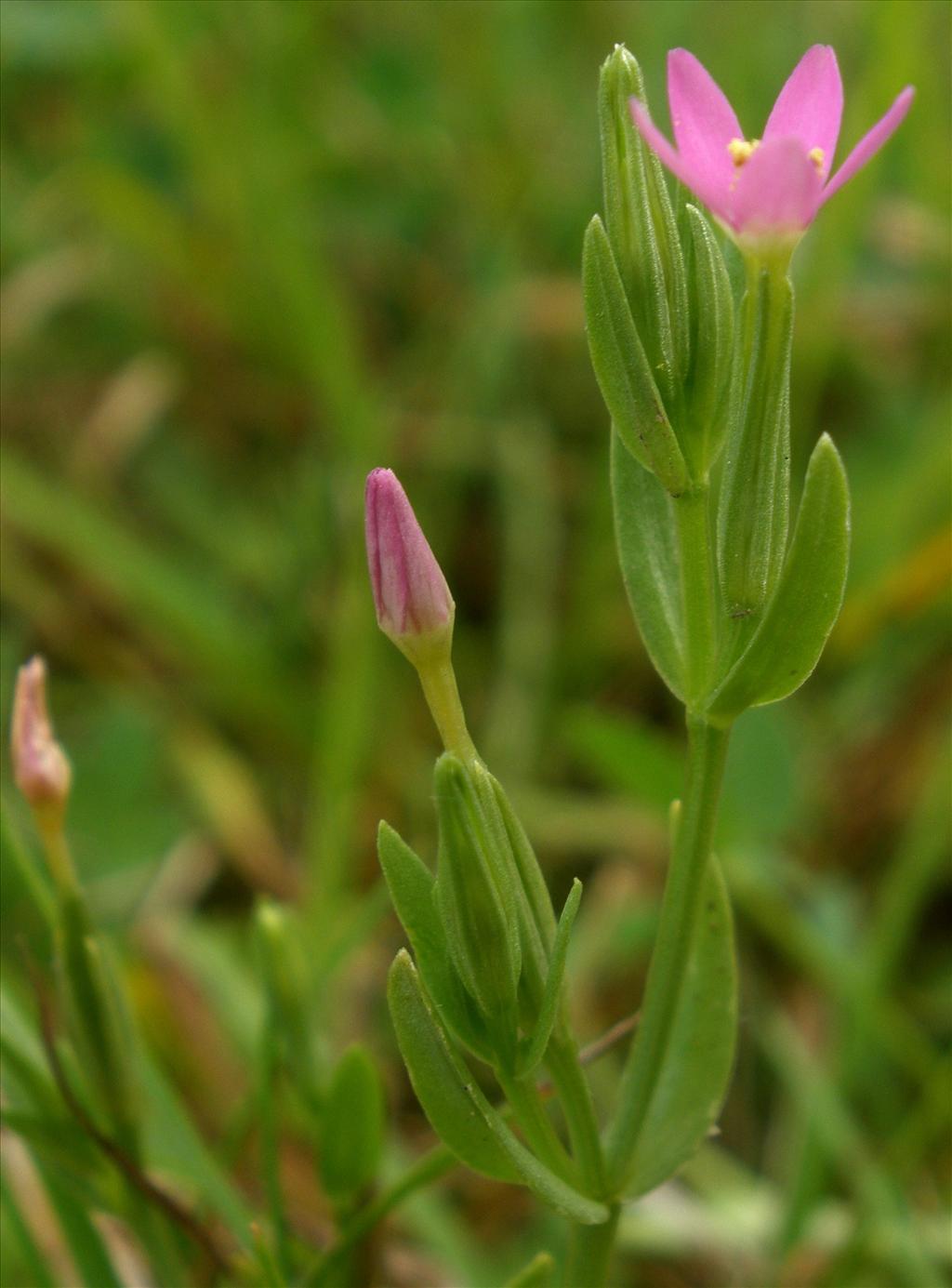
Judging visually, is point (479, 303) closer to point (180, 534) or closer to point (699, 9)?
point (180, 534)

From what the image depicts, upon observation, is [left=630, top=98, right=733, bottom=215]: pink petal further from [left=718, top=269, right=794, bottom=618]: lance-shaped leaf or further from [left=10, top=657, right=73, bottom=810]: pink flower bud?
[left=10, top=657, right=73, bottom=810]: pink flower bud

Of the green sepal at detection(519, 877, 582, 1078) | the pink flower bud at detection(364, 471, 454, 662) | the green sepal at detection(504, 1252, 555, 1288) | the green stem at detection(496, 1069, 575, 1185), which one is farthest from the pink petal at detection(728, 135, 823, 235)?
the green sepal at detection(504, 1252, 555, 1288)

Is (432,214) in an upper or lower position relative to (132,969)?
upper

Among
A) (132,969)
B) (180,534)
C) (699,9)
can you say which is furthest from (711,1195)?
(699,9)

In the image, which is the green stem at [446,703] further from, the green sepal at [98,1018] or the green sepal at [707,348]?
the green sepal at [98,1018]

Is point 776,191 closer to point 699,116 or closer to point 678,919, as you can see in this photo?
point 699,116

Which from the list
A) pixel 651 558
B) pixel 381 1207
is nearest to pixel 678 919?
pixel 651 558
